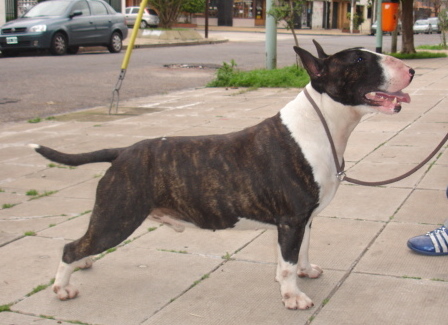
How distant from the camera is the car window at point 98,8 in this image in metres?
23.5

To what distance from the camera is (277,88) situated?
1422cm

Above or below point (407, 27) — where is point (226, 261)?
below

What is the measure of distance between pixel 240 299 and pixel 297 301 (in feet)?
1.15

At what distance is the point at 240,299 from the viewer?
3932 millimetres

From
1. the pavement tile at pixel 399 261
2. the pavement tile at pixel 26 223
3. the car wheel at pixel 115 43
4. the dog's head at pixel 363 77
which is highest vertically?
the dog's head at pixel 363 77

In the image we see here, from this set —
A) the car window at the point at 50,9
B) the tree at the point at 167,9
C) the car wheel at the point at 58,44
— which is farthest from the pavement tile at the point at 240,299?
the tree at the point at 167,9

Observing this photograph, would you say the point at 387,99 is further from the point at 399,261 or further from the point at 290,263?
the point at 399,261

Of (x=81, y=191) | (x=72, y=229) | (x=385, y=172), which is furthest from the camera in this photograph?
(x=385, y=172)

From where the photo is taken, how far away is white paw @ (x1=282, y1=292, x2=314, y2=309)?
12.3 ft

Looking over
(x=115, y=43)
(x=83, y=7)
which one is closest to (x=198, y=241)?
(x=83, y=7)

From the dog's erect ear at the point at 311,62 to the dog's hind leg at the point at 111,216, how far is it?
1114mm

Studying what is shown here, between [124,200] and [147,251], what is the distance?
39.6 inches

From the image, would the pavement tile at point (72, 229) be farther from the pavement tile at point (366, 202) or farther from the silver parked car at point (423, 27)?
the silver parked car at point (423, 27)

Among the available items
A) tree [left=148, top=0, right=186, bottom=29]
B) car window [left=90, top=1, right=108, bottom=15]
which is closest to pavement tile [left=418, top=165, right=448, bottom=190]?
car window [left=90, top=1, right=108, bottom=15]
